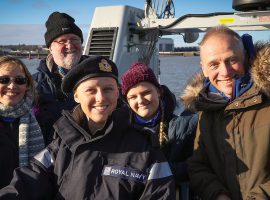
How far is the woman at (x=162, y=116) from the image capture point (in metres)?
2.71

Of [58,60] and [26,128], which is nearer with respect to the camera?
[26,128]

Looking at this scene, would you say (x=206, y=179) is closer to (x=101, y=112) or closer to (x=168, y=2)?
(x=101, y=112)

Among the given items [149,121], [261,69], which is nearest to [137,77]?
[149,121]

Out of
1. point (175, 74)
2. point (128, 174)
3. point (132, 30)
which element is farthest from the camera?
point (175, 74)

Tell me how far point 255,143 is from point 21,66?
1945mm

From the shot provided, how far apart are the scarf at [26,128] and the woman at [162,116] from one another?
0.82 m

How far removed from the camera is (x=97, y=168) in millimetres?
2178

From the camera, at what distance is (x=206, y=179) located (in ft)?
7.97

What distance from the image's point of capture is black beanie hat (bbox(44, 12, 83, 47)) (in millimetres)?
3721

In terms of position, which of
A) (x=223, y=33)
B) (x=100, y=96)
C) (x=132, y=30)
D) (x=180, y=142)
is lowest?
(x=180, y=142)

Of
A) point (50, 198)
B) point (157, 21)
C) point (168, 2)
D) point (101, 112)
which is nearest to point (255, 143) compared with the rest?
point (101, 112)

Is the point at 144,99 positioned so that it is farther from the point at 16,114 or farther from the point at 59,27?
the point at 59,27

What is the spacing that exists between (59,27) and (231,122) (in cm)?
217

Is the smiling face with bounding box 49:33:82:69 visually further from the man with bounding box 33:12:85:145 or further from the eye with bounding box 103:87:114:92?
the eye with bounding box 103:87:114:92
